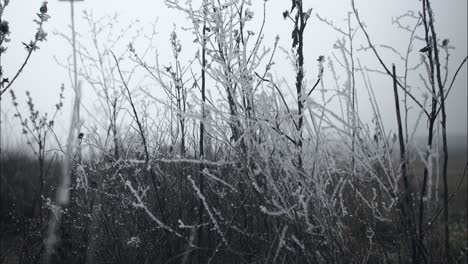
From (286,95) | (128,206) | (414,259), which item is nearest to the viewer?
(414,259)

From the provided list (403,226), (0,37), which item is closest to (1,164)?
(0,37)

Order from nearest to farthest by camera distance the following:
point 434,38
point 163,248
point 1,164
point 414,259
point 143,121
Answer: point 414,259
point 434,38
point 163,248
point 143,121
point 1,164

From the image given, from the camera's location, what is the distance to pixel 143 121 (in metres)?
2.51

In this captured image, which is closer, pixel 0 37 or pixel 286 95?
pixel 286 95

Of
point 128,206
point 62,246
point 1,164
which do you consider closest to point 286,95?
point 128,206

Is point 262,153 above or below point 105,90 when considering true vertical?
below

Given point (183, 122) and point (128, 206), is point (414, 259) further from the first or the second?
point (128, 206)

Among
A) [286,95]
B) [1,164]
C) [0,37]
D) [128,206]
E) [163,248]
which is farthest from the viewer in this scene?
[1,164]

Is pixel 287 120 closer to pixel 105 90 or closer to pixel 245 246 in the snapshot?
pixel 245 246

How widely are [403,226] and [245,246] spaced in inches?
34.1

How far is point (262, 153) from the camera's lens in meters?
1.20

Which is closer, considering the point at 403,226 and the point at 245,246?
the point at 403,226

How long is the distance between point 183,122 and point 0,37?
2.94ft

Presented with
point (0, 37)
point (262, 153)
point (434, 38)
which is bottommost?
point (262, 153)
